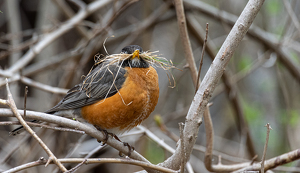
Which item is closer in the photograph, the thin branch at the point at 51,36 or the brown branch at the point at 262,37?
the thin branch at the point at 51,36

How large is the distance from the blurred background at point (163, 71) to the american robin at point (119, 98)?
102 centimetres

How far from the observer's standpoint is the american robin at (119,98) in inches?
91.6

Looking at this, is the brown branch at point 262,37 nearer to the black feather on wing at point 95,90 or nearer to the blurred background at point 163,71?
the blurred background at point 163,71

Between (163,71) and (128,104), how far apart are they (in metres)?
2.49

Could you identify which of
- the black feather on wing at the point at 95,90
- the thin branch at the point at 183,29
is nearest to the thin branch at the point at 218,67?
the thin branch at the point at 183,29

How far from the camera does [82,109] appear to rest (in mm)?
2551

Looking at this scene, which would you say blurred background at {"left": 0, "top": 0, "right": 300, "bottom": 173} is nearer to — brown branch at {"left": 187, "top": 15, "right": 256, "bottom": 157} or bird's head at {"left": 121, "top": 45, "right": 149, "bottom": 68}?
brown branch at {"left": 187, "top": 15, "right": 256, "bottom": 157}

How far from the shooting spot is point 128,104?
228 cm

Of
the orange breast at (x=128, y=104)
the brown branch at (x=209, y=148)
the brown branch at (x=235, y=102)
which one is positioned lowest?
the brown branch at (x=209, y=148)

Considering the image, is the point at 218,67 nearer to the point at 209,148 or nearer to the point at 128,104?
the point at 128,104

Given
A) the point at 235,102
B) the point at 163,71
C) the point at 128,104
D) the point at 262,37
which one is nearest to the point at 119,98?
the point at 128,104

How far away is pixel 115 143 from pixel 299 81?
118 inches

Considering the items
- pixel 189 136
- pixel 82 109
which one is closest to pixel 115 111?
pixel 82 109

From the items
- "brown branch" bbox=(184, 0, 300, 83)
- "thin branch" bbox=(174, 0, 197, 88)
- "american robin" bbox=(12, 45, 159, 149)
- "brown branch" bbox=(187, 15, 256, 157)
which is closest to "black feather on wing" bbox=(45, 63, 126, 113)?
"american robin" bbox=(12, 45, 159, 149)
